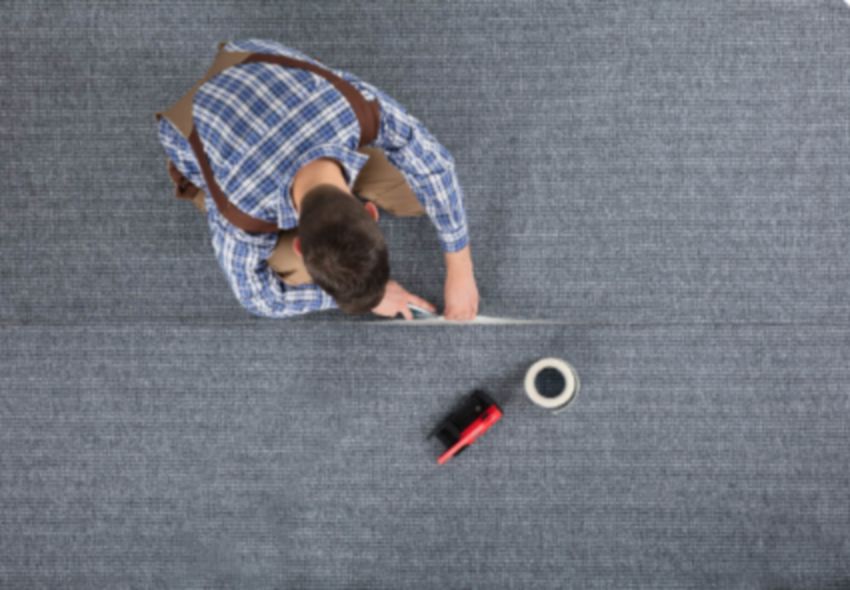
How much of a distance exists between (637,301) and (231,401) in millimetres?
815

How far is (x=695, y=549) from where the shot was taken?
1.20 meters

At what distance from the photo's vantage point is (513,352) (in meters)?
1.22

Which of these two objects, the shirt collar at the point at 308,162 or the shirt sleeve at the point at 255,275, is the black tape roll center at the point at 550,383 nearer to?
the shirt sleeve at the point at 255,275

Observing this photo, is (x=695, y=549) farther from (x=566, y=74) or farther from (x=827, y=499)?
(x=566, y=74)

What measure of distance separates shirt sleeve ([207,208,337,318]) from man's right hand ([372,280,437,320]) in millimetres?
102

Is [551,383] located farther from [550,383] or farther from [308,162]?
[308,162]

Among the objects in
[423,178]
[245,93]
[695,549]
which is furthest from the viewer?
[695,549]

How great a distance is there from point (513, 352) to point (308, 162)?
0.59 metres

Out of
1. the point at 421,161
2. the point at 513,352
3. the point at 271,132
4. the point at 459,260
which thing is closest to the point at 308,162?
the point at 271,132

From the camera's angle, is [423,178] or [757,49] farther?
[757,49]

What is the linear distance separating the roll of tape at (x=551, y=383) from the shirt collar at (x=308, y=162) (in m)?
0.53

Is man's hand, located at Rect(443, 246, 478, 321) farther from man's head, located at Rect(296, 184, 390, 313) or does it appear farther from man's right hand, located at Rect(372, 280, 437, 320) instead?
man's head, located at Rect(296, 184, 390, 313)

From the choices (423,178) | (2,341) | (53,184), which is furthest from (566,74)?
(2,341)

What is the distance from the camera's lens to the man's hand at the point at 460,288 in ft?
3.50
